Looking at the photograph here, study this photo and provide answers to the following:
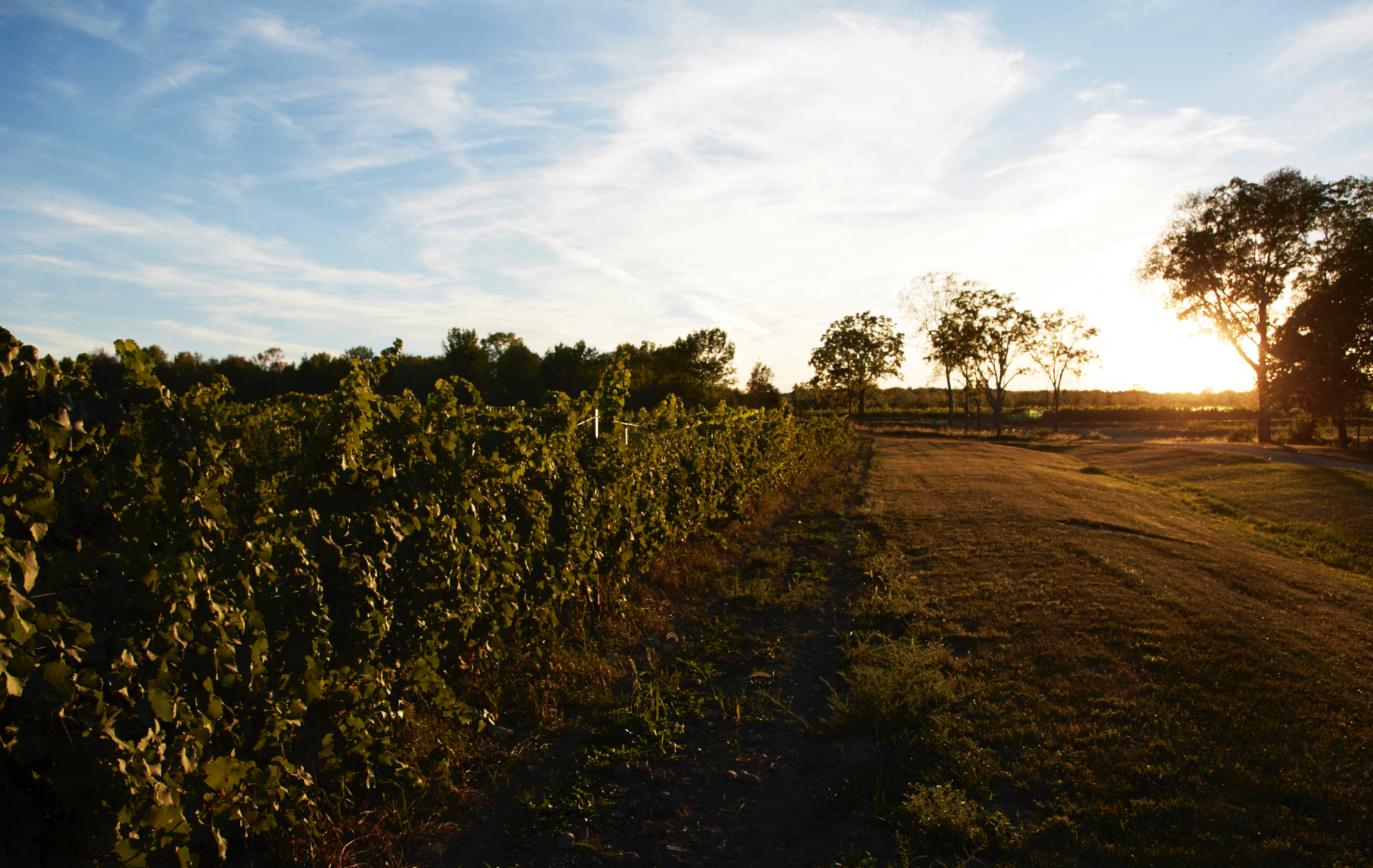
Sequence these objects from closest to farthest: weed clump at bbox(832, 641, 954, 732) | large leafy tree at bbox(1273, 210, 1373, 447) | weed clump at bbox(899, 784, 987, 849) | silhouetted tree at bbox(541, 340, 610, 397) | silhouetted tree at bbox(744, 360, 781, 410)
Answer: weed clump at bbox(899, 784, 987, 849)
weed clump at bbox(832, 641, 954, 732)
large leafy tree at bbox(1273, 210, 1373, 447)
silhouetted tree at bbox(744, 360, 781, 410)
silhouetted tree at bbox(541, 340, 610, 397)

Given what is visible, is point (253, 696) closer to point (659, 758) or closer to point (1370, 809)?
point (659, 758)

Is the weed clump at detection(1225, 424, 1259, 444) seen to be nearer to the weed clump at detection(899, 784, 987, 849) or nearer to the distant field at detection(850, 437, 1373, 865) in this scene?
the distant field at detection(850, 437, 1373, 865)

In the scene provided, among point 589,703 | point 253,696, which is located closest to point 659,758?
point 589,703

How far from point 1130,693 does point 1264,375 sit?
1302 inches

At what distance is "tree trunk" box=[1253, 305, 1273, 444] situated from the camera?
2878 cm

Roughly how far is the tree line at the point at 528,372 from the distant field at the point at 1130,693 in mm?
46784

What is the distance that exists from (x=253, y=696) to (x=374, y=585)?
73 cm

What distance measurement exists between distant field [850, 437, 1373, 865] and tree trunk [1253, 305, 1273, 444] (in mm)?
22869

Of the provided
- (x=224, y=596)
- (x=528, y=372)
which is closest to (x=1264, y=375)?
(x=224, y=596)

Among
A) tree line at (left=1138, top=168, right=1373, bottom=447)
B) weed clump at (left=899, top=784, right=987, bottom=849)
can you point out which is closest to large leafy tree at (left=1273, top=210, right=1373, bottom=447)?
tree line at (left=1138, top=168, right=1373, bottom=447)

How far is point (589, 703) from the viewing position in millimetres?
4492

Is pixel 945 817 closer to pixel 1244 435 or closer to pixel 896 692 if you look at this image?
pixel 896 692

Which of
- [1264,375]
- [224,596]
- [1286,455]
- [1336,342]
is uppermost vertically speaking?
[1336,342]

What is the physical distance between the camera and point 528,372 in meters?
76.2
